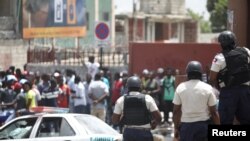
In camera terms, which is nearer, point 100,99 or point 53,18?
point 100,99

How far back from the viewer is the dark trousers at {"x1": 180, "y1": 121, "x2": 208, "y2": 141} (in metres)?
9.65

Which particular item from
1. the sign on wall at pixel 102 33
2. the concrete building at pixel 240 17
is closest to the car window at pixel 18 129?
the concrete building at pixel 240 17

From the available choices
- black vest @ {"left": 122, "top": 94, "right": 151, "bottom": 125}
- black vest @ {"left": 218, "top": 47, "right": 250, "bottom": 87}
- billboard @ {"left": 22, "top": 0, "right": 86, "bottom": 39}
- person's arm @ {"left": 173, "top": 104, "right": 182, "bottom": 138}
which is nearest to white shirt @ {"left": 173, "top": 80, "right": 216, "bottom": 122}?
person's arm @ {"left": 173, "top": 104, "right": 182, "bottom": 138}

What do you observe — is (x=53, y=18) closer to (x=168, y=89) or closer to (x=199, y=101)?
(x=168, y=89)

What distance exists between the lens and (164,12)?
6419 centimetres

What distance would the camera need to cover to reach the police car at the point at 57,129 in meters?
13.7

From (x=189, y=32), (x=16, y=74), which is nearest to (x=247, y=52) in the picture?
(x=16, y=74)

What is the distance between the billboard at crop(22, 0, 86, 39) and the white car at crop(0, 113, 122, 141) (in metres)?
22.0

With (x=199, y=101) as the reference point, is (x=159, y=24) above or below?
below

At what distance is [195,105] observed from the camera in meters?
9.60

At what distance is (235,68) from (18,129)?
587 centimetres

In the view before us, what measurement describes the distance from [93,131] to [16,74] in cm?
896

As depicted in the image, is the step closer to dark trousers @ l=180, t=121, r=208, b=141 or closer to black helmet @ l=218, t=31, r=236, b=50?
dark trousers @ l=180, t=121, r=208, b=141

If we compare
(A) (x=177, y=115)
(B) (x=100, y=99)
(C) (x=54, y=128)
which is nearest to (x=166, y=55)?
(B) (x=100, y=99)
